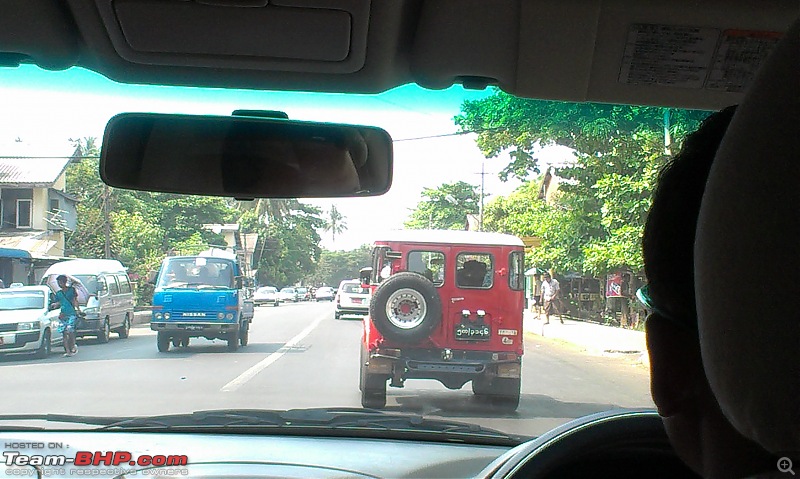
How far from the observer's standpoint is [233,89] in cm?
295

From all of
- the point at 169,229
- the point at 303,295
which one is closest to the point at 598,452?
the point at 169,229

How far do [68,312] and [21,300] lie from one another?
16.5 inches

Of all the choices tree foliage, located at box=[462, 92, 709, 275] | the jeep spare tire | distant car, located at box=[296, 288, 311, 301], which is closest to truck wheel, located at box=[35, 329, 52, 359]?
the jeep spare tire

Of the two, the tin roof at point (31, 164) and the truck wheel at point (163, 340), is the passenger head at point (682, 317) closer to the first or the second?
the tin roof at point (31, 164)

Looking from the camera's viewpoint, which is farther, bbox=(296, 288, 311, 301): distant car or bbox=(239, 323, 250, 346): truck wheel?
bbox=(296, 288, 311, 301): distant car

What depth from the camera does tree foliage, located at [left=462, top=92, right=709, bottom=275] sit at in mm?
3436

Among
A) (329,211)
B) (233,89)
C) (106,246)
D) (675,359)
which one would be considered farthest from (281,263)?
(675,359)

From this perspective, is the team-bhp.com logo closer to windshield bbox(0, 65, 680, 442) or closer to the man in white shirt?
windshield bbox(0, 65, 680, 442)

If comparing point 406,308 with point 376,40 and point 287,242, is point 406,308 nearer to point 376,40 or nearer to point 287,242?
point 287,242

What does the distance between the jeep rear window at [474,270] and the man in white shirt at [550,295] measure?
6.39 m

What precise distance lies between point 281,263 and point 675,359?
931 cm

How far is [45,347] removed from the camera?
7664 millimetres

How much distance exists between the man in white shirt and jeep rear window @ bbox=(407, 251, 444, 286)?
21.8 ft

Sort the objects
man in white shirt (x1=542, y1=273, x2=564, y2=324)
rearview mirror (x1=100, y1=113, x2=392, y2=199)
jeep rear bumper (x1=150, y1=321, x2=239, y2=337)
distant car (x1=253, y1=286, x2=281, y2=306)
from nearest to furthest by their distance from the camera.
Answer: rearview mirror (x1=100, y1=113, x2=392, y2=199) → jeep rear bumper (x1=150, y1=321, x2=239, y2=337) → man in white shirt (x1=542, y1=273, x2=564, y2=324) → distant car (x1=253, y1=286, x2=281, y2=306)
